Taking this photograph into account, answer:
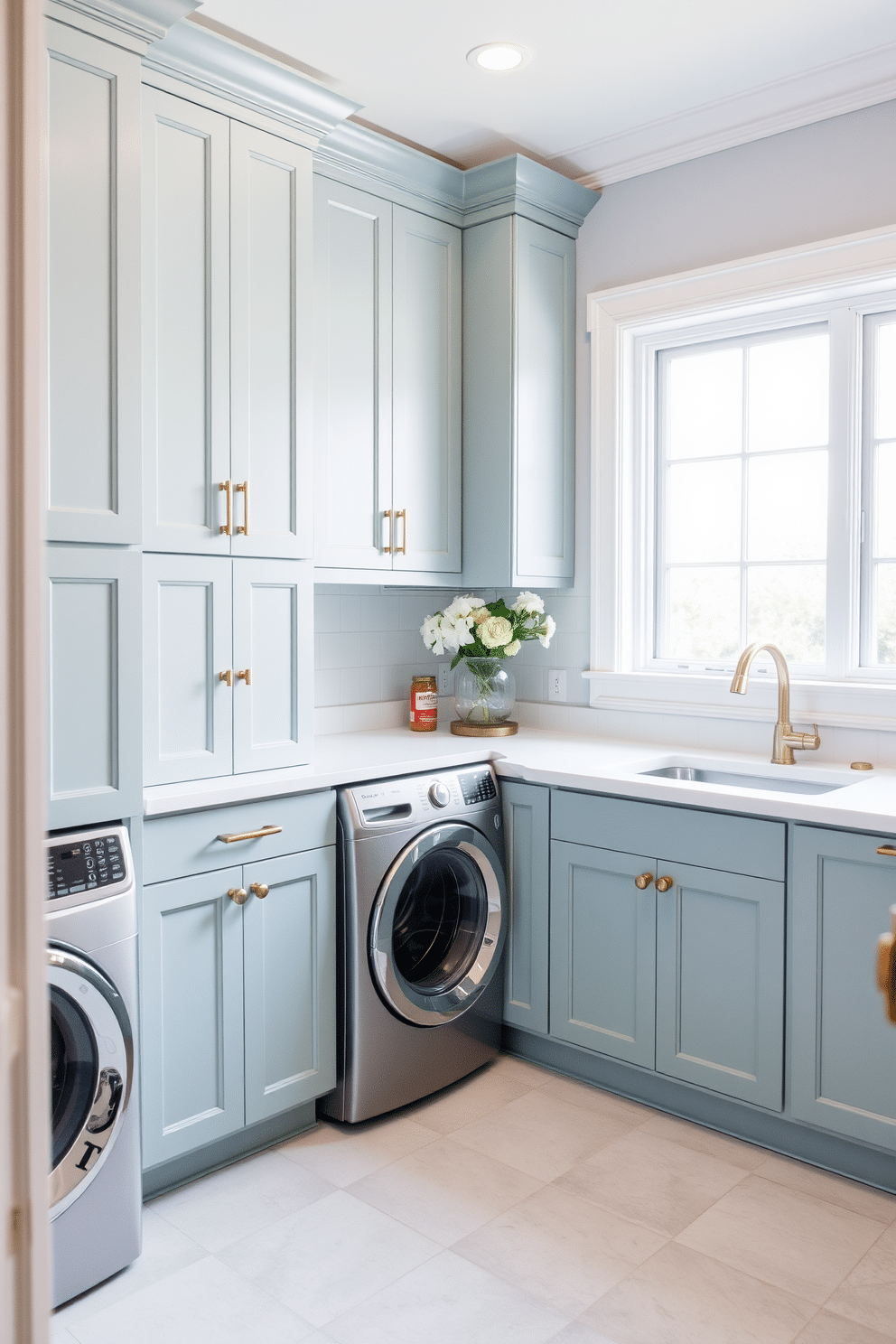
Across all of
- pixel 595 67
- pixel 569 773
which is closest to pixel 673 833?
pixel 569 773

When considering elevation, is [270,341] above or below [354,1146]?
above

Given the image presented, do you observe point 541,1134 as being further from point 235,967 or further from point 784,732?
point 784,732

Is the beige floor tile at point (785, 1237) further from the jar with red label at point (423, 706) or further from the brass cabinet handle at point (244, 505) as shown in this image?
the brass cabinet handle at point (244, 505)

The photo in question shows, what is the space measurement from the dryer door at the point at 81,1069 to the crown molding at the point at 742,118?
274 centimetres

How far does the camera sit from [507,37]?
2521 millimetres

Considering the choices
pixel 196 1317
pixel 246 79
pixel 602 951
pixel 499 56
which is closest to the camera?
pixel 196 1317

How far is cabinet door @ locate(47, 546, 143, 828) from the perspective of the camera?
195cm

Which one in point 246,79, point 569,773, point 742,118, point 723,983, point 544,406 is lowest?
point 723,983

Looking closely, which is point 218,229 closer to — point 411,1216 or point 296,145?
point 296,145

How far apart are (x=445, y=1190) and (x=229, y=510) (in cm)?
162

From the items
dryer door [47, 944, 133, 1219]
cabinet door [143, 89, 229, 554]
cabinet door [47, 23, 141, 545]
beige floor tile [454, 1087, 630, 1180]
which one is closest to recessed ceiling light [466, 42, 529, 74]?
cabinet door [143, 89, 229, 554]

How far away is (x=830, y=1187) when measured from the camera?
91.9 inches

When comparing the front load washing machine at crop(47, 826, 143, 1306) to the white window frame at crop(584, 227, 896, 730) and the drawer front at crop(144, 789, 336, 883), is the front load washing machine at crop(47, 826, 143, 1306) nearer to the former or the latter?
the drawer front at crop(144, 789, 336, 883)

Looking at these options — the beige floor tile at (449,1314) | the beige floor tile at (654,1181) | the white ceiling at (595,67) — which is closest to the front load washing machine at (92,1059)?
the beige floor tile at (449,1314)
